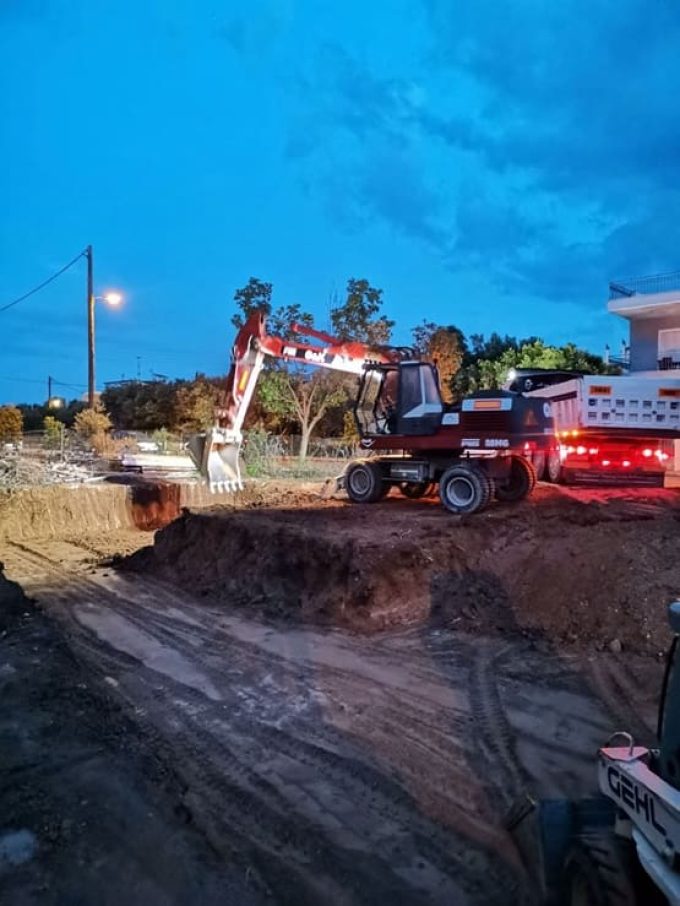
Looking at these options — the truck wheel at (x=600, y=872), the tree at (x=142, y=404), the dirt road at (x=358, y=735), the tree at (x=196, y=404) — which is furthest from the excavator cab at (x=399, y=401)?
the tree at (x=142, y=404)

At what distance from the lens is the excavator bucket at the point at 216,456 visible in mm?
13680

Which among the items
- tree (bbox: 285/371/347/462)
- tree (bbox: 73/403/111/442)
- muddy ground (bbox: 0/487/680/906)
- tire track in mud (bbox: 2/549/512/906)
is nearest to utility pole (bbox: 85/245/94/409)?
tree (bbox: 73/403/111/442)

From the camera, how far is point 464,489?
1150cm

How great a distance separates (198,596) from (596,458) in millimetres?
9758

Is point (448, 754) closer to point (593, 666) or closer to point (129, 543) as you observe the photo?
point (593, 666)

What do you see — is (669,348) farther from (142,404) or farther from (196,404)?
(142,404)

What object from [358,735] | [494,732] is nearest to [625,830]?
[494,732]

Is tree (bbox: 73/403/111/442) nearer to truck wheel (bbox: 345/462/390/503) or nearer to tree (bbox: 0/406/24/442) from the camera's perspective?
tree (bbox: 0/406/24/442)

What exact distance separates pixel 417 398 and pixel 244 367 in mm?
3465

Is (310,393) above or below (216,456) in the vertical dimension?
above

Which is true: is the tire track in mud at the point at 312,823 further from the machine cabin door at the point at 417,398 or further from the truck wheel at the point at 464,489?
the machine cabin door at the point at 417,398

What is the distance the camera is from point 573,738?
5.18 metres

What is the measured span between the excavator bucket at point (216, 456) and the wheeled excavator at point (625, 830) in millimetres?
11167

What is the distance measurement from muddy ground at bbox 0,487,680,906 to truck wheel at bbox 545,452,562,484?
12.9 ft
